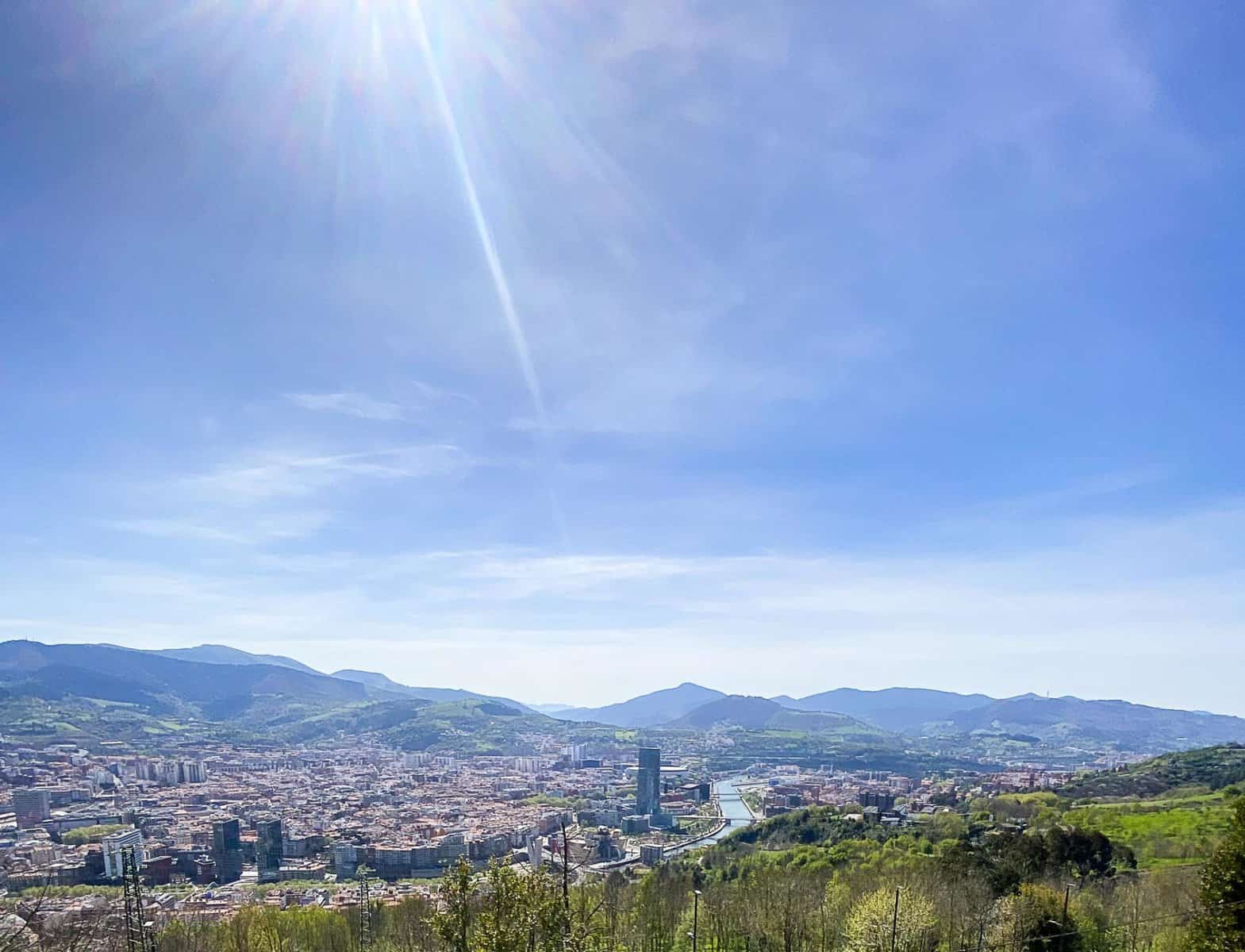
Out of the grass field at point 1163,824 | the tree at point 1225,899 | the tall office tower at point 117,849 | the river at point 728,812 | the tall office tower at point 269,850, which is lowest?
the river at point 728,812

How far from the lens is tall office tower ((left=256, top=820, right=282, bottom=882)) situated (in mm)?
55844

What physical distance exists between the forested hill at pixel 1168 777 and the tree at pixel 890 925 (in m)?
49.0

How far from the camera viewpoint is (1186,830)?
39.7 m

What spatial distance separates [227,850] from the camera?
59750 millimetres

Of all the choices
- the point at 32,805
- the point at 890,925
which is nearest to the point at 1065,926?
the point at 890,925

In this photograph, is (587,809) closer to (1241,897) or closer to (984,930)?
(984,930)

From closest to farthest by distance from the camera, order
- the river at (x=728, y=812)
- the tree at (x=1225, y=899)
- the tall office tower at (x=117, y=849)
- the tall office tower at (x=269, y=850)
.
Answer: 1. the tree at (x=1225, y=899)
2. the tall office tower at (x=117, y=849)
3. the tall office tower at (x=269, y=850)
4. the river at (x=728, y=812)

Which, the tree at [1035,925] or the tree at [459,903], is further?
the tree at [1035,925]

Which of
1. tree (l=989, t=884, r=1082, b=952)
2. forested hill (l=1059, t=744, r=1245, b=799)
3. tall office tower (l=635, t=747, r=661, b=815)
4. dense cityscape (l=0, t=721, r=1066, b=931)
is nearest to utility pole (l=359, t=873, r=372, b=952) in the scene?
dense cityscape (l=0, t=721, r=1066, b=931)

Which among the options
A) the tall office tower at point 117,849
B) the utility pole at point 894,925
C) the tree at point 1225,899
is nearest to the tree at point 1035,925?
the utility pole at point 894,925

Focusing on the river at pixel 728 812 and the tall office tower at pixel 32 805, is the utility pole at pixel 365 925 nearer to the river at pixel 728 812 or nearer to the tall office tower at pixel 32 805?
the river at pixel 728 812

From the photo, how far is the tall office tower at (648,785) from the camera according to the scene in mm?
96688

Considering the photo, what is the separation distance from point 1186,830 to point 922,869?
1903cm

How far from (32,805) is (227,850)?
99.9ft
